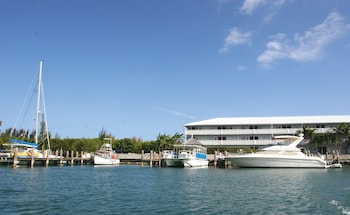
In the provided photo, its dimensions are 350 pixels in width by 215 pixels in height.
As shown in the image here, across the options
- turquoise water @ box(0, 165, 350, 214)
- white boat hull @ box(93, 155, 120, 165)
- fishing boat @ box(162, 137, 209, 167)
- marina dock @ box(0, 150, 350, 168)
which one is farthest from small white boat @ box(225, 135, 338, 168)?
white boat hull @ box(93, 155, 120, 165)

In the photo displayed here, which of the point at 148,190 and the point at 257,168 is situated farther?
the point at 257,168

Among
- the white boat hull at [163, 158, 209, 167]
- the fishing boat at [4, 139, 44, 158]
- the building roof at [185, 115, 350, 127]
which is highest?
the building roof at [185, 115, 350, 127]

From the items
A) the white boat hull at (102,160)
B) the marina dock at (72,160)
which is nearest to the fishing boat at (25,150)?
the marina dock at (72,160)

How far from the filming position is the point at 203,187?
2545 centimetres

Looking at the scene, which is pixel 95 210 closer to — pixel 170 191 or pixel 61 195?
pixel 61 195

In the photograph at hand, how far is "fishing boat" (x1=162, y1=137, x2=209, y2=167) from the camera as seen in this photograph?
1972 inches

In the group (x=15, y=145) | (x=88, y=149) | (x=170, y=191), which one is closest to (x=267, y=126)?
(x=88, y=149)

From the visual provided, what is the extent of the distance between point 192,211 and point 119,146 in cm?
6918

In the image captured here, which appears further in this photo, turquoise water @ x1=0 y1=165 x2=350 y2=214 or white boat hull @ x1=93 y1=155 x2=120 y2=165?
white boat hull @ x1=93 y1=155 x2=120 y2=165

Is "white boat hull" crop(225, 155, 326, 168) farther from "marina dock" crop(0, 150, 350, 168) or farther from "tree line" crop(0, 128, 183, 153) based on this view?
"tree line" crop(0, 128, 183, 153)

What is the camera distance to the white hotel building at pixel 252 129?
75625 mm

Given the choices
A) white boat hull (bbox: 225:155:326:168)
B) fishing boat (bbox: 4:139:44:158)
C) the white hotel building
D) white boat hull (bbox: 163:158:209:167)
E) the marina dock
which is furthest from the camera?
the white hotel building

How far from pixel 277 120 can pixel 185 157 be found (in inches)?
1479

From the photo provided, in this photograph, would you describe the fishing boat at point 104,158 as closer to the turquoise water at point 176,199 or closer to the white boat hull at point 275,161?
the white boat hull at point 275,161
